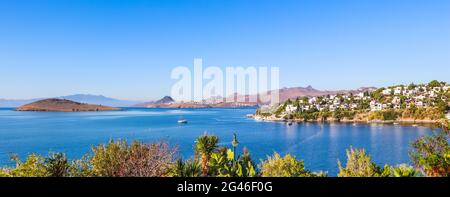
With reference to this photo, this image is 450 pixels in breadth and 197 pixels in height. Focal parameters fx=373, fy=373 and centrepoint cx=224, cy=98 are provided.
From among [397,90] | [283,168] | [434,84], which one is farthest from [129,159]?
[434,84]

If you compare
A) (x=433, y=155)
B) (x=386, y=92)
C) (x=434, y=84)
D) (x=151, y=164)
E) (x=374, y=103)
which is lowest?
(x=151, y=164)

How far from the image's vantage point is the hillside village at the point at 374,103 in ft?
456

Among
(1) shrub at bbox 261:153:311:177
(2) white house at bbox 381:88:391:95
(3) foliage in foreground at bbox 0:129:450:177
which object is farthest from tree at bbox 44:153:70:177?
(2) white house at bbox 381:88:391:95

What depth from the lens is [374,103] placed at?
151m

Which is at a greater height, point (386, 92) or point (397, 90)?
point (397, 90)

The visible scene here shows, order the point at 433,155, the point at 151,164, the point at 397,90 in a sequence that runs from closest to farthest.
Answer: the point at 433,155 < the point at 151,164 < the point at 397,90

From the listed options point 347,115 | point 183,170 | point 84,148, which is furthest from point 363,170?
point 347,115

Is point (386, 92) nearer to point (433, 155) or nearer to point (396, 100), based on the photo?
point (396, 100)

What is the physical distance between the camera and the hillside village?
139125 mm

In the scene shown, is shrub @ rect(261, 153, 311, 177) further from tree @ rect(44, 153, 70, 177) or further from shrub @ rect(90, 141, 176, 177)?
tree @ rect(44, 153, 70, 177)

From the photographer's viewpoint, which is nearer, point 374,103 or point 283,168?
point 283,168
